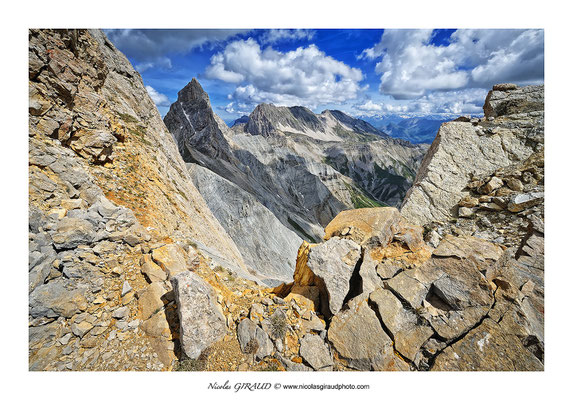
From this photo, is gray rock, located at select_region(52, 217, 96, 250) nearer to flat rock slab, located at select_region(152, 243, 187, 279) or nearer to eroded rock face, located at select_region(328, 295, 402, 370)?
flat rock slab, located at select_region(152, 243, 187, 279)

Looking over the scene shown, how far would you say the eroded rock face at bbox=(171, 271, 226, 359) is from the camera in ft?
21.3

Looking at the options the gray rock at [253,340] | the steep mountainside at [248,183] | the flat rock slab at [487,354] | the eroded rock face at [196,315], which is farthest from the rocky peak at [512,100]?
the steep mountainside at [248,183]

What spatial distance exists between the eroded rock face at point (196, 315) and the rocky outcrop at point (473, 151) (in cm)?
998

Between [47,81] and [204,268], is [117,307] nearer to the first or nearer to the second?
[204,268]

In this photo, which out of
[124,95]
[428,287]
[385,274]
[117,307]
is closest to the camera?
[117,307]

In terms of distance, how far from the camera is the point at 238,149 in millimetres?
123688

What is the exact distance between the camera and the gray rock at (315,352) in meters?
7.00

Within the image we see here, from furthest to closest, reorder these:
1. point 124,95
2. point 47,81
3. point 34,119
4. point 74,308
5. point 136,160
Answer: point 124,95, point 136,160, point 47,81, point 34,119, point 74,308

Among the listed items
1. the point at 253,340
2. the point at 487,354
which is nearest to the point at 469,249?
the point at 487,354

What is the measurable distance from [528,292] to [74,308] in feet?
48.8

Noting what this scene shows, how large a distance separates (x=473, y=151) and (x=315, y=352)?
41.5ft

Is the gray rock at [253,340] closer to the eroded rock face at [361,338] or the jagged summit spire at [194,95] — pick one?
the eroded rock face at [361,338]

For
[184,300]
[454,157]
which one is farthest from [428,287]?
[184,300]

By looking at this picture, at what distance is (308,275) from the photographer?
9602mm
